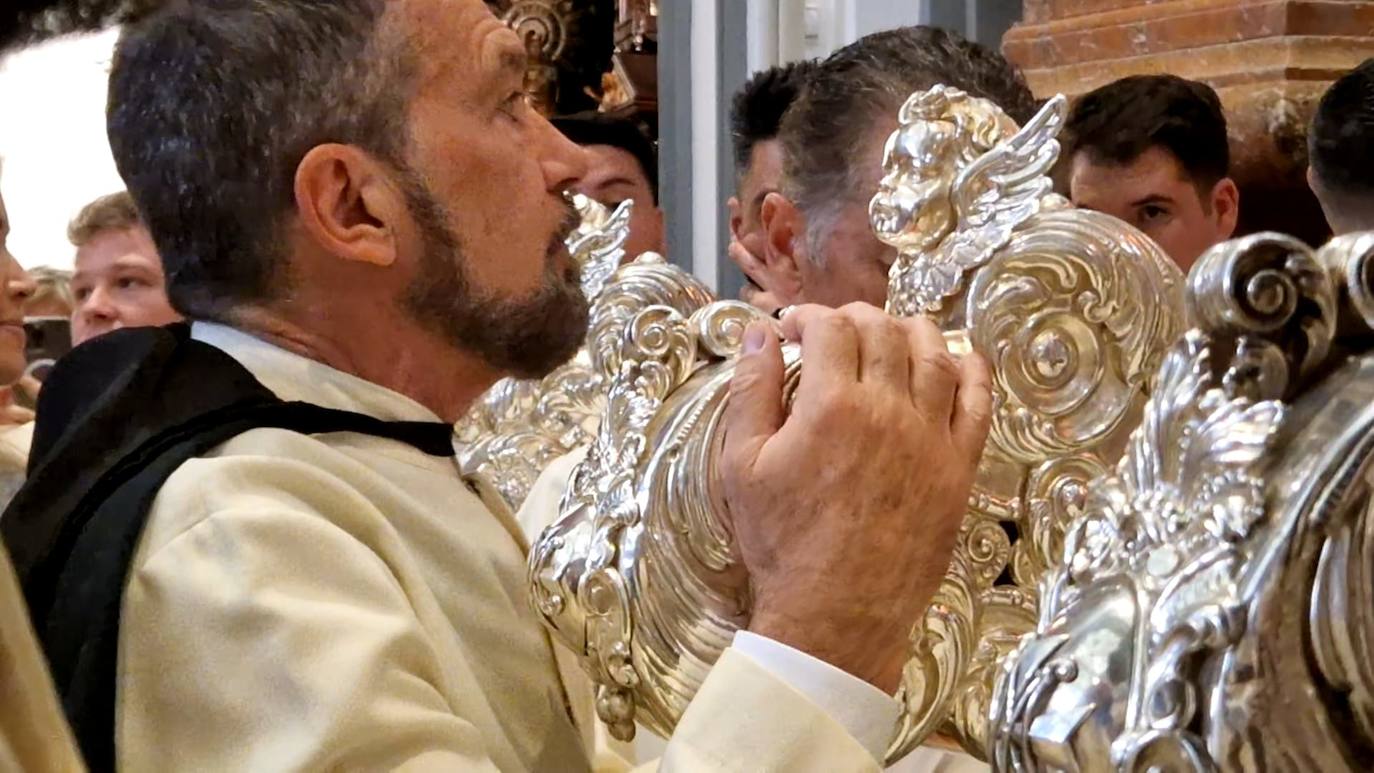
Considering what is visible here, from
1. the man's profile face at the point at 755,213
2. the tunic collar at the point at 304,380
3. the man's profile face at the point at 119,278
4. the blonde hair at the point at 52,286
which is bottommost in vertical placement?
the blonde hair at the point at 52,286

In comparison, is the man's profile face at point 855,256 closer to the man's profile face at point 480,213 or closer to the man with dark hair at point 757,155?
the man with dark hair at point 757,155

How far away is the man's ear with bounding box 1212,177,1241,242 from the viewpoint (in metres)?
1.85

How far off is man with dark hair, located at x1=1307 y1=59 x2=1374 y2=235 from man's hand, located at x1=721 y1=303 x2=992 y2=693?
56 cm

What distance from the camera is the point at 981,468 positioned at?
3.45ft

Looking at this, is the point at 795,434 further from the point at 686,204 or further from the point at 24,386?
the point at 686,204

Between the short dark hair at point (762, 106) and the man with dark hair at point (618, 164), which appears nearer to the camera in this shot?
the short dark hair at point (762, 106)

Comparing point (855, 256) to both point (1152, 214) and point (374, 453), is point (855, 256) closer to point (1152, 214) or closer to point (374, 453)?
point (1152, 214)

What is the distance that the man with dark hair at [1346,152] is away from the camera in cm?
146

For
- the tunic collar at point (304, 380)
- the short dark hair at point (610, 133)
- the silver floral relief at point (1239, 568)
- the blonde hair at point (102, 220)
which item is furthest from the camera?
the short dark hair at point (610, 133)

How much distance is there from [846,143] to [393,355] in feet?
2.18

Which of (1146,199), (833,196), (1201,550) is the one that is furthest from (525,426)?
(1201,550)

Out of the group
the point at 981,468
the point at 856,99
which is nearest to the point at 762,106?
the point at 856,99

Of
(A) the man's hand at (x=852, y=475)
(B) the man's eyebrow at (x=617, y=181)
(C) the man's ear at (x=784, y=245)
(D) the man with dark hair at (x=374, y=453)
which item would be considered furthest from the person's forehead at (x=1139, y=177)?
(B) the man's eyebrow at (x=617, y=181)

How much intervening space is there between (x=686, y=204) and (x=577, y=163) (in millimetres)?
2469
